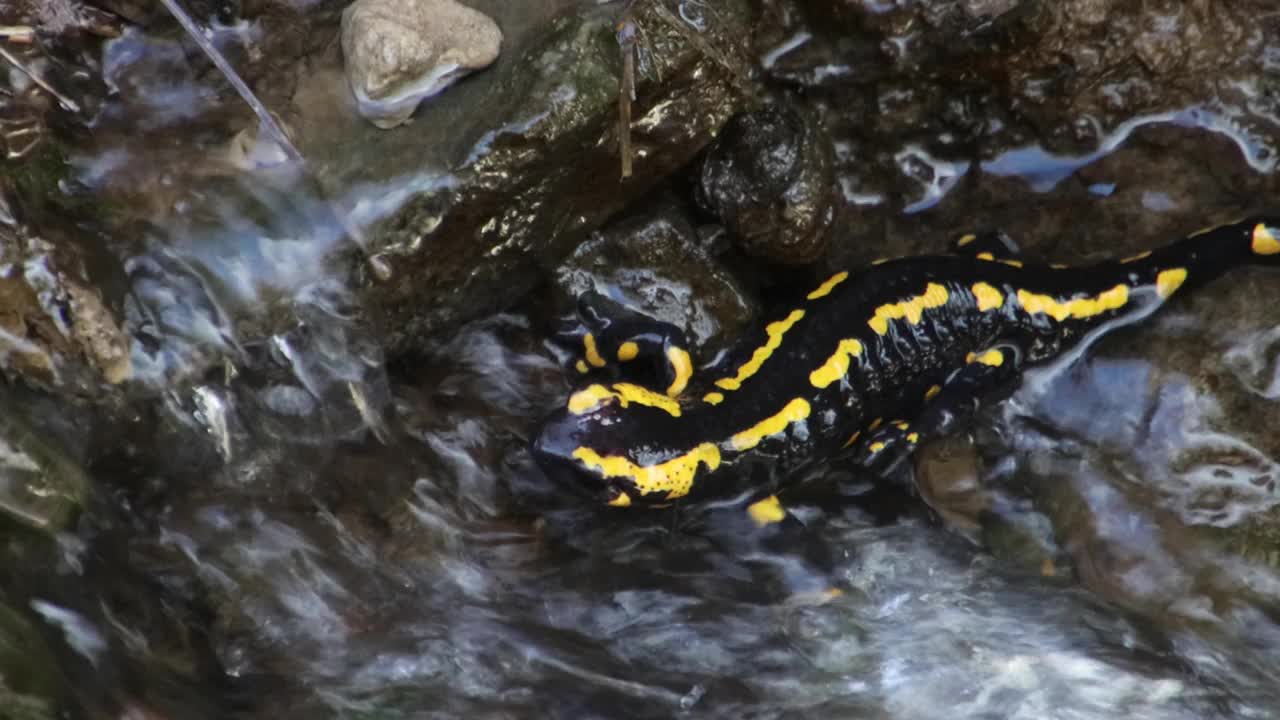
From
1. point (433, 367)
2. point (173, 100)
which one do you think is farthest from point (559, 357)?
point (173, 100)

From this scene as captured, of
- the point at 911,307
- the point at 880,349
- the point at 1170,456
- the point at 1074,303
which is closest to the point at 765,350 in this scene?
the point at 880,349

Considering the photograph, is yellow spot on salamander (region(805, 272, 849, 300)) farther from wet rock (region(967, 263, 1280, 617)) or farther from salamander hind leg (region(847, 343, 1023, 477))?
wet rock (region(967, 263, 1280, 617))

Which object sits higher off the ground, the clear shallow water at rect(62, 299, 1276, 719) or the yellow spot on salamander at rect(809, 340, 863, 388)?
the yellow spot on salamander at rect(809, 340, 863, 388)

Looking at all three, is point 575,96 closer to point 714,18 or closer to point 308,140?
point 714,18

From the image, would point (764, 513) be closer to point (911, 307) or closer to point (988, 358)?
point (911, 307)

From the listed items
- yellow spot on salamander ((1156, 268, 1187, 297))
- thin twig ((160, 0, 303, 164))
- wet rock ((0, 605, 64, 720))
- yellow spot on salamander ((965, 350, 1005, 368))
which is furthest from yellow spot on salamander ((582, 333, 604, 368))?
yellow spot on salamander ((1156, 268, 1187, 297))
